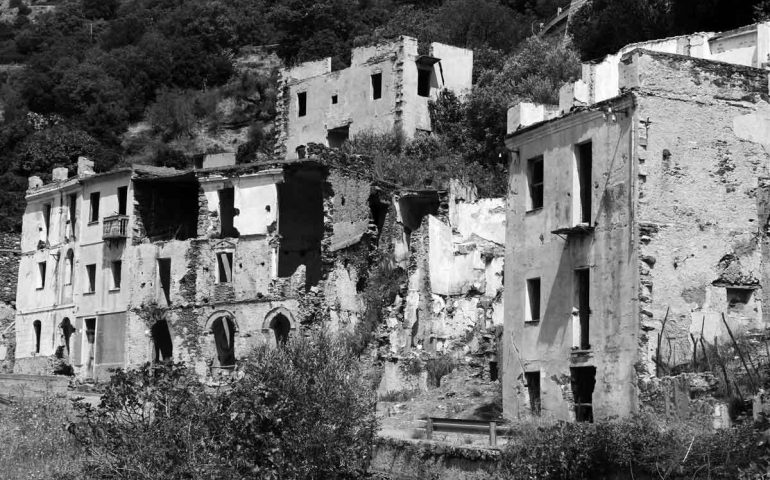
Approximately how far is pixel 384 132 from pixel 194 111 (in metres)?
34.2

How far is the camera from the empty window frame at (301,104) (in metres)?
71.9

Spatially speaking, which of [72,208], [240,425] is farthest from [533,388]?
[72,208]

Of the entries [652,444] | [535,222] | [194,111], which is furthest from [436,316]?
[194,111]

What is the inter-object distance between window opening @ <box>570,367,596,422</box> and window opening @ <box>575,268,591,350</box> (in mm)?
662

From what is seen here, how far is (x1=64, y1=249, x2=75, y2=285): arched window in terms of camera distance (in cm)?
6341

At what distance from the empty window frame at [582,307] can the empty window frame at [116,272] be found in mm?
29341

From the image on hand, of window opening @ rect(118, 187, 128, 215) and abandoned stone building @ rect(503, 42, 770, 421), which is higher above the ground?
window opening @ rect(118, 187, 128, 215)

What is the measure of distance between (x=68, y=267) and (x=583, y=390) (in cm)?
3387

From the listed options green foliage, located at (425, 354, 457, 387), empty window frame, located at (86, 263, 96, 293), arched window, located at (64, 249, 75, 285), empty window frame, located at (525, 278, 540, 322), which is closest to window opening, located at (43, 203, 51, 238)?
arched window, located at (64, 249, 75, 285)

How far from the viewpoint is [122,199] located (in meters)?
61.8

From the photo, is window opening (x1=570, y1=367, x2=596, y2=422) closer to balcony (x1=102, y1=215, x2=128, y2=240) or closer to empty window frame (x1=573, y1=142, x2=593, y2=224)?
empty window frame (x1=573, y1=142, x2=593, y2=224)

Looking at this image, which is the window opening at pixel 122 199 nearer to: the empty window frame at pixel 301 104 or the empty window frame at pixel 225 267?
the empty window frame at pixel 225 267

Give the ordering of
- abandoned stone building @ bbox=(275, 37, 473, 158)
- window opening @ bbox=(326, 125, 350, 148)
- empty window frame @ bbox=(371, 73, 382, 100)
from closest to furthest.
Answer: abandoned stone building @ bbox=(275, 37, 473, 158) → empty window frame @ bbox=(371, 73, 382, 100) → window opening @ bbox=(326, 125, 350, 148)

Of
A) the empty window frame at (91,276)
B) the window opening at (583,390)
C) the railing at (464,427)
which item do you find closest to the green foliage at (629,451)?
the railing at (464,427)
